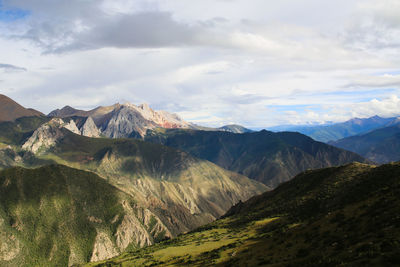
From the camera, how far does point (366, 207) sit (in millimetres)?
55812

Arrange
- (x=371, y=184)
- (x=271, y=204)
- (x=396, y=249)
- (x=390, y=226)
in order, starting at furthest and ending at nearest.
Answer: (x=271, y=204)
(x=371, y=184)
(x=390, y=226)
(x=396, y=249)

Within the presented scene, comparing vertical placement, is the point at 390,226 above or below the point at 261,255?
above

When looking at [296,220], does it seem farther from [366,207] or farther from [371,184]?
[366,207]

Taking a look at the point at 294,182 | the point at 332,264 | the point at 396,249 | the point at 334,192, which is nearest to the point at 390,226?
the point at 396,249

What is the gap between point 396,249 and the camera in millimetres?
32469

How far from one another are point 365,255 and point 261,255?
81.2ft

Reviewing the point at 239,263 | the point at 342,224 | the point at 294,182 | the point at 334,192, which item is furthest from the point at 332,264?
the point at 294,182

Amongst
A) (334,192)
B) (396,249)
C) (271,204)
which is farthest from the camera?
(271,204)

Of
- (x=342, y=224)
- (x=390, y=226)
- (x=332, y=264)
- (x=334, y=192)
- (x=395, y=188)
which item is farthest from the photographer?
(x=334, y=192)

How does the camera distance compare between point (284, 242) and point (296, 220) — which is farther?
point (296, 220)

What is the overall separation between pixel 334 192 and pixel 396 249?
84.9 meters

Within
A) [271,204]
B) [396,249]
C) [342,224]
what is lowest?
[271,204]

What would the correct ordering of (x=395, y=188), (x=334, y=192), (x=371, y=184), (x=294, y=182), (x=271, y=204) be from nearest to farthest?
(x=395, y=188)
(x=371, y=184)
(x=334, y=192)
(x=271, y=204)
(x=294, y=182)

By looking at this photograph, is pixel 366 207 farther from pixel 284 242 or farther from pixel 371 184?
pixel 371 184
